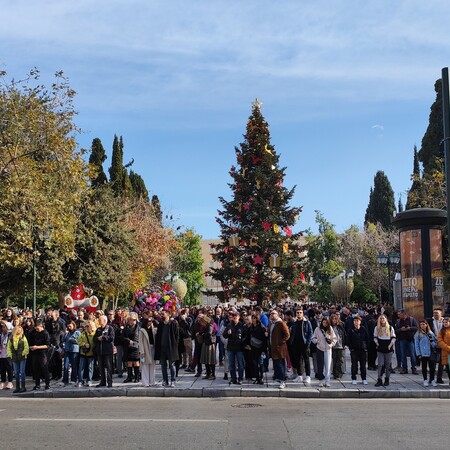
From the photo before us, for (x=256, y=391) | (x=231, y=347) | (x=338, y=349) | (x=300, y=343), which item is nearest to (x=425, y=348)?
(x=338, y=349)

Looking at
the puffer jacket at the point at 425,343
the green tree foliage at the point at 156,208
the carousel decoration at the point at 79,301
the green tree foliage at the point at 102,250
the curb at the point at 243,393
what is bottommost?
the curb at the point at 243,393

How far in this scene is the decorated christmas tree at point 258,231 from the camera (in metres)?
34.9

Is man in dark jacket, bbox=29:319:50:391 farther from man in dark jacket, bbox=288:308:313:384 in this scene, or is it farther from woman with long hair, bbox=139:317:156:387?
man in dark jacket, bbox=288:308:313:384

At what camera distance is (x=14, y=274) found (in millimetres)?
28562

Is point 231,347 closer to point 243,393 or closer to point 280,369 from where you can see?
point 280,369

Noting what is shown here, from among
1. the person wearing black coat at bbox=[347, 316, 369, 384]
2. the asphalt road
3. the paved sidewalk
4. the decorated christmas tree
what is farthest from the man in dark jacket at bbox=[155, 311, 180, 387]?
the decorated christmas tree

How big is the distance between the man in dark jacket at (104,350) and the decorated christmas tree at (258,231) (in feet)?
63.0

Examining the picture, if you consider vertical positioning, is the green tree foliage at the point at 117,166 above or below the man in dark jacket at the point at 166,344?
above

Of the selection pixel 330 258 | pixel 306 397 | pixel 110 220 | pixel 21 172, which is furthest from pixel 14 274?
pixel 330 258

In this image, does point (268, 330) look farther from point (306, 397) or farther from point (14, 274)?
point (14, 274)

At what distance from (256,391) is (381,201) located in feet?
217

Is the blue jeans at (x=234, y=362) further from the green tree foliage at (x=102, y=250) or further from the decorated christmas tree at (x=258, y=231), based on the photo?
the decorated christmas tree at (x=258, y=231)

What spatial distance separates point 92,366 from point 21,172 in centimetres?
694

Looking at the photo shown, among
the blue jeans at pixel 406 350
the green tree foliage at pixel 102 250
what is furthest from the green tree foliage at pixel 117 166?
the blue jeans at pixel 406 350
